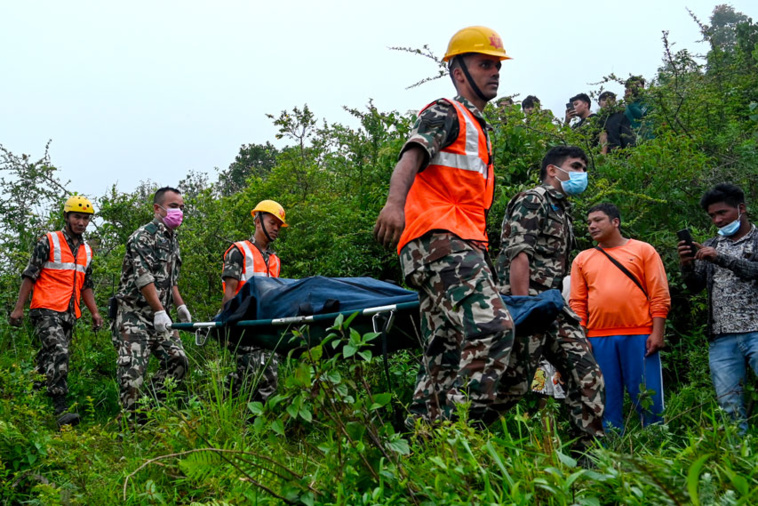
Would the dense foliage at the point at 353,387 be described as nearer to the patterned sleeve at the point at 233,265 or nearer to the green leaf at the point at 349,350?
the green leaf at the point at 349,350

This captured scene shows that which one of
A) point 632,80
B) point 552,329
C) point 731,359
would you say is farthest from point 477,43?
point 632,80

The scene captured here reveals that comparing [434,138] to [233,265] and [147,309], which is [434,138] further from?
[147,309]

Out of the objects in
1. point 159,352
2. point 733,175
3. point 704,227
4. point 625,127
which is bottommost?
point 159,352

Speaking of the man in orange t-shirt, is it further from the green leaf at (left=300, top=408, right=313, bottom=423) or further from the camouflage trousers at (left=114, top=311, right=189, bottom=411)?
the camouflage trousers at (left=114, top=311, right=189, bottom=411)

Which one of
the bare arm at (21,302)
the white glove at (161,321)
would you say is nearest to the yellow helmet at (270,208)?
the white glove at (161,321)

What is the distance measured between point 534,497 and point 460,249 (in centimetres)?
171

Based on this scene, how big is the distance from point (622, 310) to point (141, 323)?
4.28 m


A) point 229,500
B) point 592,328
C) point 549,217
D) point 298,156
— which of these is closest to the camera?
point 229,500

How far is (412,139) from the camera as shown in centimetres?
385

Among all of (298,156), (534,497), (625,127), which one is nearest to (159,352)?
(298,156)

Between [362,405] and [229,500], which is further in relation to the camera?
[229,500]

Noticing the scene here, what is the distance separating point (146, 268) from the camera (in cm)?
693

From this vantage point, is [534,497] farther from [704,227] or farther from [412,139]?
[704,227]

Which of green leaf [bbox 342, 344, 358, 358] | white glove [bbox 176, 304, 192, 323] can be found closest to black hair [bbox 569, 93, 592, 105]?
white glove [bbox 176, 304, 192, 323]
